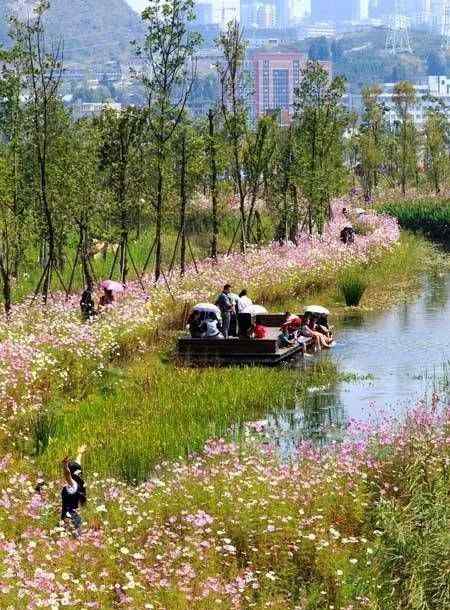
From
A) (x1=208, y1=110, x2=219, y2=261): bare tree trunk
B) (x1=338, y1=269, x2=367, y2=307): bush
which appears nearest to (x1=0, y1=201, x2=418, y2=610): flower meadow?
(x1=338, y1=269, x2=367, y2=307): bush

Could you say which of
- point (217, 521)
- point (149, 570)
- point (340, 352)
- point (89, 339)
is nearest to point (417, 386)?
point (340, 352)

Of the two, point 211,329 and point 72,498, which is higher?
point 72,498

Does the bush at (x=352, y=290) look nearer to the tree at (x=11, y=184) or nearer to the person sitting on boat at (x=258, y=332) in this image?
the person sitting on boat at (x=258, y=332)

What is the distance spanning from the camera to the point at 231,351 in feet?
95.5

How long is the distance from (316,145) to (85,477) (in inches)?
1544

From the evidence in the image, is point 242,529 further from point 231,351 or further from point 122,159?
point 122,159

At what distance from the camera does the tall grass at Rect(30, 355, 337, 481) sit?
778 inches

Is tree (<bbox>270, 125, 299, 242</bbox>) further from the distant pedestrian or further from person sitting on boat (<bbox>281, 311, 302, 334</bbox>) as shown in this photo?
the distant pedestrian

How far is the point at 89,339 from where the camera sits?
2575cm

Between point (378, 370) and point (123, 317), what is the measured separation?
5.96m

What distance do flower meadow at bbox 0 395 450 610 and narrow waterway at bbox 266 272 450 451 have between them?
3.29 meters

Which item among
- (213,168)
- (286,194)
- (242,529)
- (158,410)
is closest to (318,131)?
(286,194)

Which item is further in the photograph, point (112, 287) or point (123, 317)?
point (112, 287)

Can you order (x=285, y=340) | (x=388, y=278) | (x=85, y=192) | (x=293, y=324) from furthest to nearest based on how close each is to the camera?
(x=388, y=278) → (x=85, y=192) → (x=293, y=324) → (x=285, y=340)
